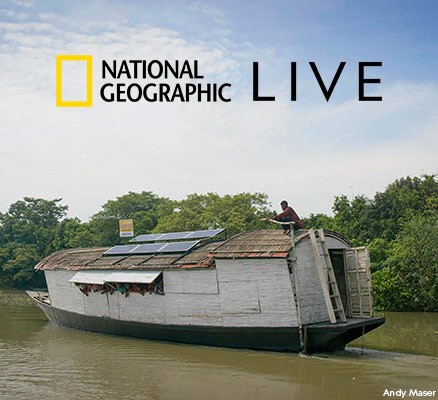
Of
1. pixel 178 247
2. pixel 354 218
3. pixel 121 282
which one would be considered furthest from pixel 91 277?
pixel 354 218

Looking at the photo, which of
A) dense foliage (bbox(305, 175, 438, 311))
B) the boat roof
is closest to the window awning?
the boat roof

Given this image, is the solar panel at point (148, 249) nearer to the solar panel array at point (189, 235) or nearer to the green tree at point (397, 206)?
the solar panel array at point (189, 235)

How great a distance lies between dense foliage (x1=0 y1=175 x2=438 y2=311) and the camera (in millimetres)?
21172

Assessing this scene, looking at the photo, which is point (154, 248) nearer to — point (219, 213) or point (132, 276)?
point (132, 276)

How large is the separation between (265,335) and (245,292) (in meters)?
1.00

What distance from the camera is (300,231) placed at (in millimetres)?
11758

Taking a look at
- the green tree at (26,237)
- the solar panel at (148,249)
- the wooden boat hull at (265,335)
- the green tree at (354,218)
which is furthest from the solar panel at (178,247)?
the green tree at (26,237)

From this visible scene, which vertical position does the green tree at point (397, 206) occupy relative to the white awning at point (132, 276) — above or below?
above

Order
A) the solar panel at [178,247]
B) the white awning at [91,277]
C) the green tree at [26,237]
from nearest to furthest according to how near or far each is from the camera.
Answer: the solar panel at [178,247], the white awning at [91,277], the green tree at [26,237]

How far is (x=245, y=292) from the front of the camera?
1121 centimetres

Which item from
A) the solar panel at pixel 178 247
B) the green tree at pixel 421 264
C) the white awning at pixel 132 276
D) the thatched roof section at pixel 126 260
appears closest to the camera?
the thatched roof section at pixel 126 260

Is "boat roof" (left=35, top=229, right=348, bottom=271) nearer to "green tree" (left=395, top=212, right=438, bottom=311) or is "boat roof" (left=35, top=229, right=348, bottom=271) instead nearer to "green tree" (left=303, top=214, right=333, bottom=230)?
"green tree" (left=395, top=212, right=438, bottom=311)

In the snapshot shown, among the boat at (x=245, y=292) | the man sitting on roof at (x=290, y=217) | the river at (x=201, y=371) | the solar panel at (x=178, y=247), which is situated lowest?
the river at (x=201, y=371)

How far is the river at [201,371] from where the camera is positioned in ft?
27.9
